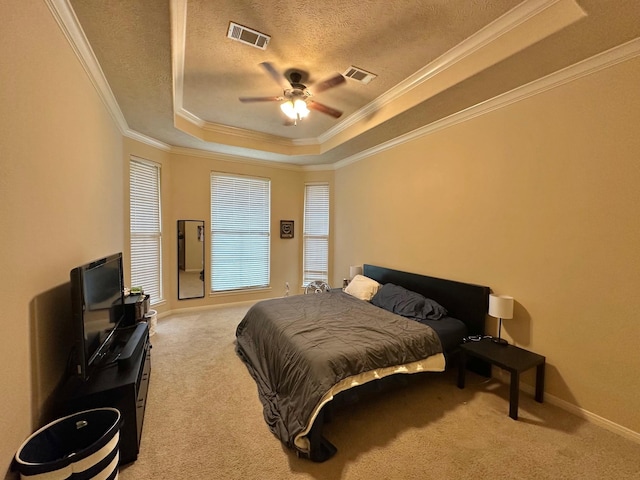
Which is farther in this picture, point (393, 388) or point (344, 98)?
point (344, 98)

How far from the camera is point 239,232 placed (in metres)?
5.15

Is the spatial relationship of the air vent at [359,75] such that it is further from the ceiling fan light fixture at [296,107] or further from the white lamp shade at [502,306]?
the white lamp shade at [502,306]

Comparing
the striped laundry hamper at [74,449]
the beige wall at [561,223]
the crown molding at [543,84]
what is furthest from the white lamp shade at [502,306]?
the striped laundry hamper at [74,449]

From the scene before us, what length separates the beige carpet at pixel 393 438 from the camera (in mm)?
1718

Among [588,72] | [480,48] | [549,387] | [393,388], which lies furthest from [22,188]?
[549,387]

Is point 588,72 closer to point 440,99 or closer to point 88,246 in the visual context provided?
point 440,99

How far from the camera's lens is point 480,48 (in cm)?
220

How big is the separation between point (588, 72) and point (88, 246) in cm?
429

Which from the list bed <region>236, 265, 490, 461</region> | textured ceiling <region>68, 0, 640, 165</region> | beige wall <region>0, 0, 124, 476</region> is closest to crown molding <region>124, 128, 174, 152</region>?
textured ceiling <region>68, 0, 640, 165</region>

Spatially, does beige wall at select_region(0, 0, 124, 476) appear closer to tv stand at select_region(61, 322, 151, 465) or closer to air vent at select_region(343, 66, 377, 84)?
tv stand at select_region(61, 322, 151, 465)

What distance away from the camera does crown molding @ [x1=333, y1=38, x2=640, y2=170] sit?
194cm

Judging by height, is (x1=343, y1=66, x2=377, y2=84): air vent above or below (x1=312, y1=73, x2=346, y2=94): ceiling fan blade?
above

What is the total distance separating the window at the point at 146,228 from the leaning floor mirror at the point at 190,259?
32 cm

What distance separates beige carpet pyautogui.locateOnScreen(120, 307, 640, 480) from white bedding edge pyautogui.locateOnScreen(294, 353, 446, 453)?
129 millimetres
